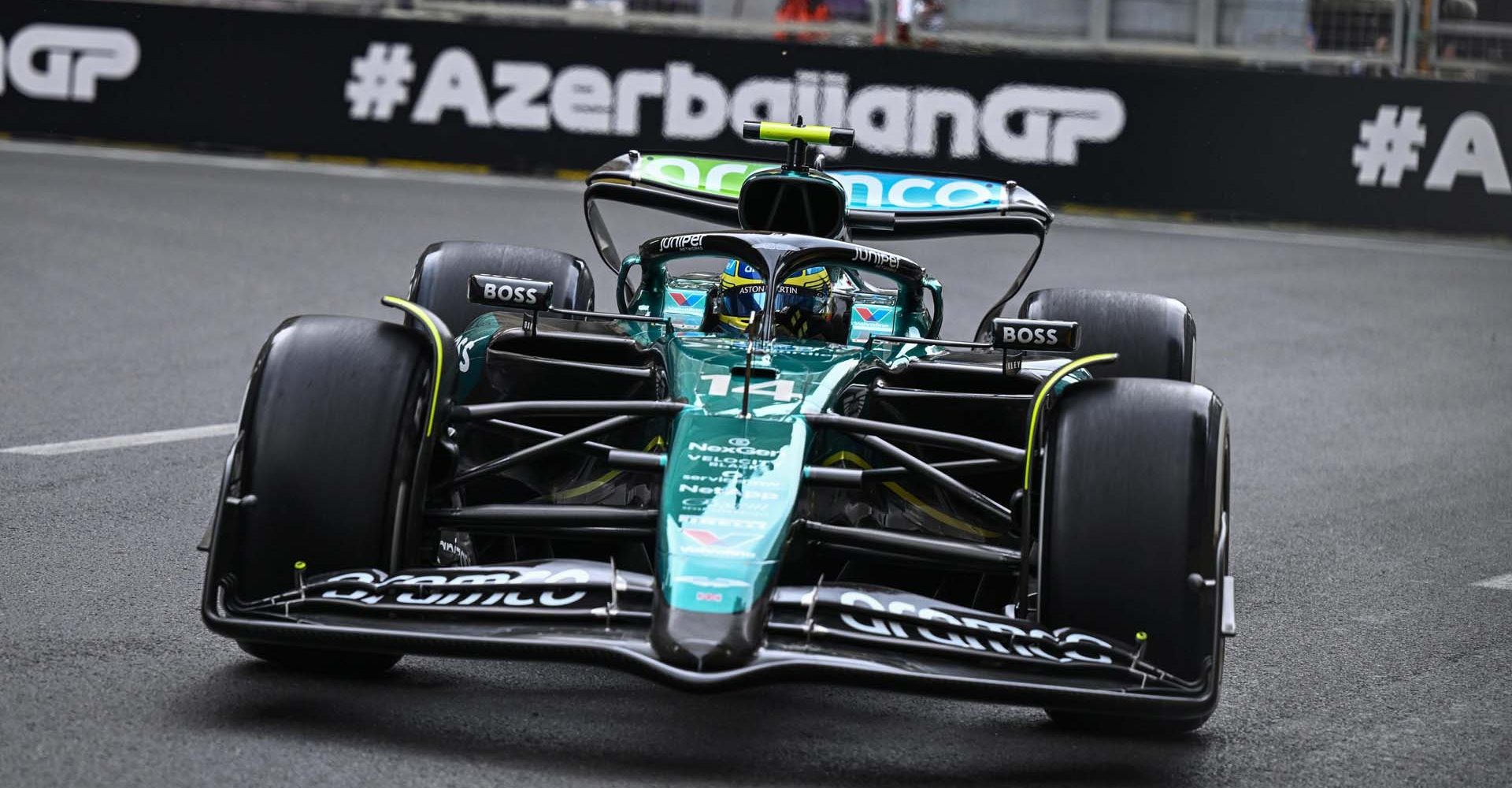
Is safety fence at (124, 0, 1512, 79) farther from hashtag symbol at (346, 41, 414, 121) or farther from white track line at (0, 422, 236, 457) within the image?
white track line at (0, 422, 236, 457)

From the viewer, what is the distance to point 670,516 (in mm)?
4711

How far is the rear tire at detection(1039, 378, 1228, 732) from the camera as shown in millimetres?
4656

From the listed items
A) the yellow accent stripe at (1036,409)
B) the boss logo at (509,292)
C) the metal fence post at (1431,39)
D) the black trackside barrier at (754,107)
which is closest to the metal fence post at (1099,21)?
the black trackside barrier at (754,107)

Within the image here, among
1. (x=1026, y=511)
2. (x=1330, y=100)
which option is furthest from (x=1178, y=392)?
(x=1330, y=100)

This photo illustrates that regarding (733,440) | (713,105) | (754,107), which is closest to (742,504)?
(733,440)

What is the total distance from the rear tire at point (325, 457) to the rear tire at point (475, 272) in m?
2.13

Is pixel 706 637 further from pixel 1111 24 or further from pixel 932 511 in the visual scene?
pixel 1111 24

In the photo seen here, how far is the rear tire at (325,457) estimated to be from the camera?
15.8 feet

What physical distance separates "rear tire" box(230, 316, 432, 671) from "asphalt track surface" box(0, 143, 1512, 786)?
0.35 m

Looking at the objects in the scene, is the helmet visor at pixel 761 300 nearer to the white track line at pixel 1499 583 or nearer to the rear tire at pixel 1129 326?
the rear tire at pixel 1129 326

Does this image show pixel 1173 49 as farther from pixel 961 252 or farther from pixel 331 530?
pixel 331 530

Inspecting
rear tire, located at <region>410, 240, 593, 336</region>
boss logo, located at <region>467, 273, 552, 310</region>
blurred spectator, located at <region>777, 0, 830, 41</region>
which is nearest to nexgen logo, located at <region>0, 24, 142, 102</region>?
blurred spectator, located at <region>777, 0, 830, 41</region>

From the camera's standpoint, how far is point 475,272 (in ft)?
23.7

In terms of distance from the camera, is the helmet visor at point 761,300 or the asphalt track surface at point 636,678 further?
the helmet visor at point 761,300
